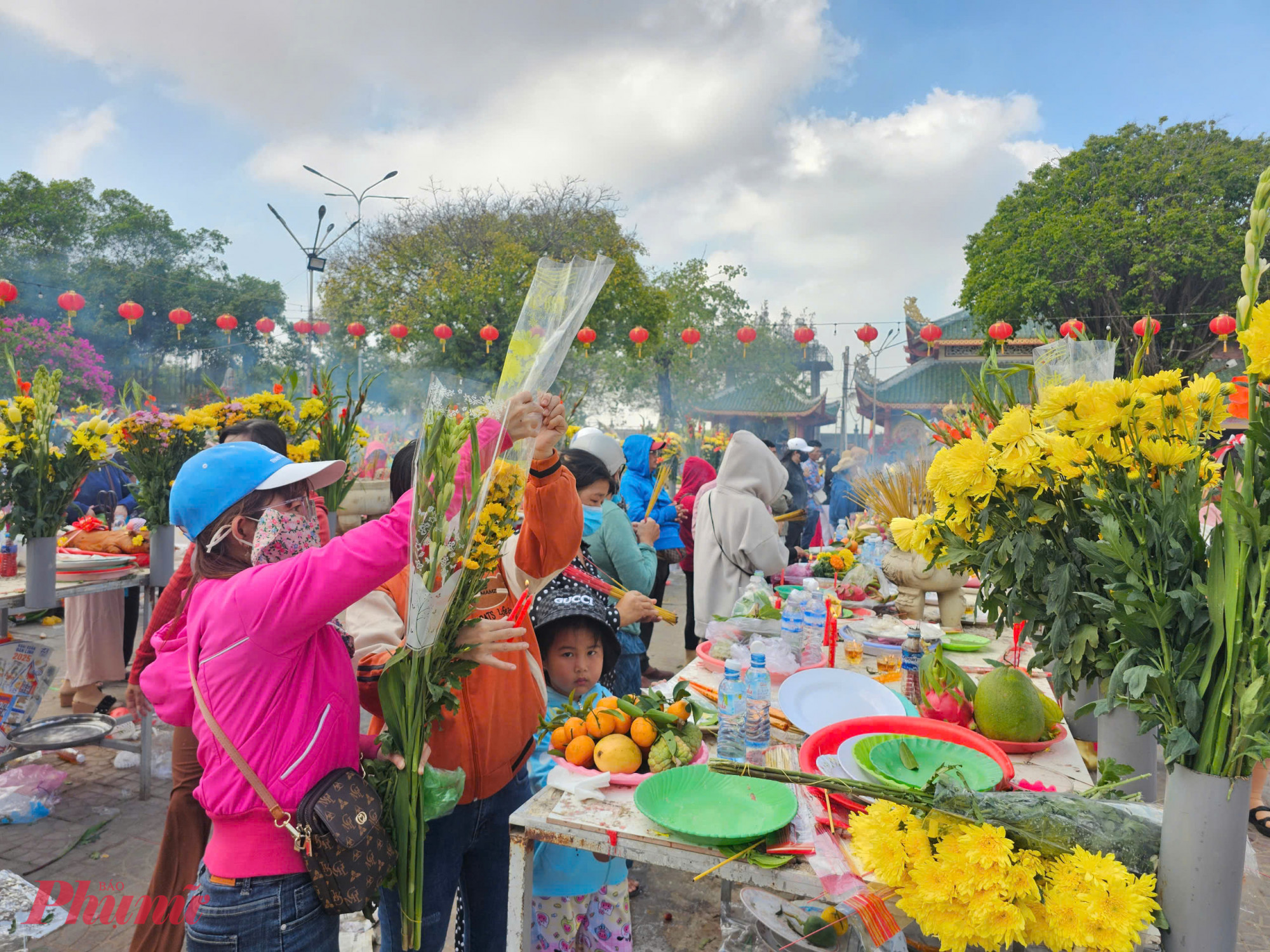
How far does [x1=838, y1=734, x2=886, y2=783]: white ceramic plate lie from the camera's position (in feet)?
5.44

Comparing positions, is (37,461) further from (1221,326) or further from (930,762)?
(1221,326)

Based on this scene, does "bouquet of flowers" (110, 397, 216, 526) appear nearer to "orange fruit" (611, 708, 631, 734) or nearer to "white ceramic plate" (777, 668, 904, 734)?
"orange fruit" (611, 708, 631, 734)

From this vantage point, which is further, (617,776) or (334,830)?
(617,776)

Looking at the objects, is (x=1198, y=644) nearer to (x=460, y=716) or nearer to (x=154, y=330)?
(x=460, y=716)

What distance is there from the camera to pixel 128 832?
11.1ft

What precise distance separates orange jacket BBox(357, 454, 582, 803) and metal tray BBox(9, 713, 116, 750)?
322cm

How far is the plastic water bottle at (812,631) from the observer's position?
288cm

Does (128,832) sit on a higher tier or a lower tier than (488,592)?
lower

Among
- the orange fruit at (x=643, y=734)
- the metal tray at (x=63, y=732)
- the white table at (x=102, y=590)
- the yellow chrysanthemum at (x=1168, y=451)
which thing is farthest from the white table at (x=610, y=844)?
the metal tray at (x=63, y=732)

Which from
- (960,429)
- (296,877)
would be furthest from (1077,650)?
(296,877)

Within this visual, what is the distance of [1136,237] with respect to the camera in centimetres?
1720

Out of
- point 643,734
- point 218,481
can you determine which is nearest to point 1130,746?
point 643,734

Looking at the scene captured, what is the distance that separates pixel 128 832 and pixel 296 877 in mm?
2717

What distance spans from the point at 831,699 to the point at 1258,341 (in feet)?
5.15
